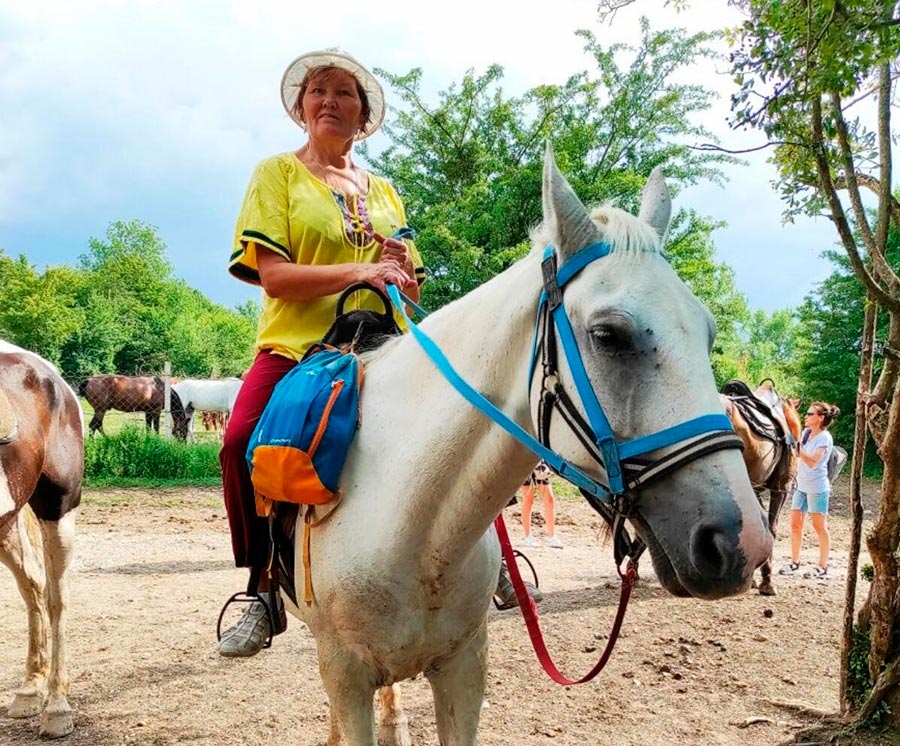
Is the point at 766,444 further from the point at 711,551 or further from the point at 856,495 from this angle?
the point at 711,551

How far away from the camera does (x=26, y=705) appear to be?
4059mm

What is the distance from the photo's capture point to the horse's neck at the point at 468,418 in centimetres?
179

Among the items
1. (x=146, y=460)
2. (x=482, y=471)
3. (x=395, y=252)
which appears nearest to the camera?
(x=482, y=471)

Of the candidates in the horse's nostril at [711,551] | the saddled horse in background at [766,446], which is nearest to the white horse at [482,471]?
the horse's nostril at [711,551]

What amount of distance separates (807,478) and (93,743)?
7.64 m

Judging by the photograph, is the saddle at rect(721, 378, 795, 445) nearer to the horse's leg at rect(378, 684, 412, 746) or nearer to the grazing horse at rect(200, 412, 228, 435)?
the horse's leg at rect(378, 684, 412, 746)

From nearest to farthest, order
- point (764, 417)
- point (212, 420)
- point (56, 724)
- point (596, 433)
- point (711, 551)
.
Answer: point (711, 551)
point (596, 433)
point (56, 724)
point (764, 417)
point (212, 420)

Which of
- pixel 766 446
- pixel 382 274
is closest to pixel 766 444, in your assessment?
pixel 766 446

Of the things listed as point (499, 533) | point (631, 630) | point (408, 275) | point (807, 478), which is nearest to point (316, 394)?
point (408, 275)

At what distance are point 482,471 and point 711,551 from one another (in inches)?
26.5

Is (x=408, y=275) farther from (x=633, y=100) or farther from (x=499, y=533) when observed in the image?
(x=633, y=100)

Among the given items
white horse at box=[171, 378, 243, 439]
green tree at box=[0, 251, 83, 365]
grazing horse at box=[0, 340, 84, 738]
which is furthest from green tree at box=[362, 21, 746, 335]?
green tree at box=[0, 251, 83, 365]

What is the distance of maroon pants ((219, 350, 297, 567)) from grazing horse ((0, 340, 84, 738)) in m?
1.87

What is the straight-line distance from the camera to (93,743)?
12.4 ft
